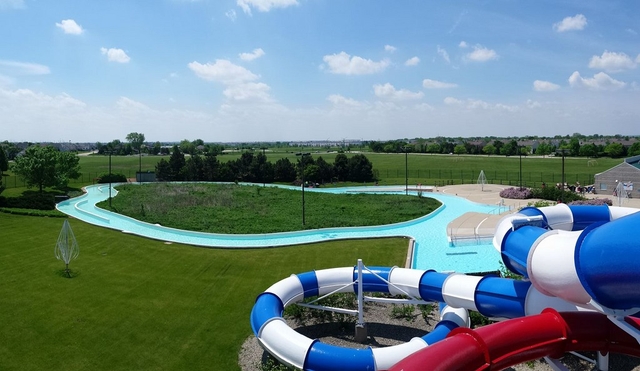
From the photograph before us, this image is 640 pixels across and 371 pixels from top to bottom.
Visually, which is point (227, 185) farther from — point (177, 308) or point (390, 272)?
point (390, 272)

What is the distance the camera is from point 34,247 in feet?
77.6

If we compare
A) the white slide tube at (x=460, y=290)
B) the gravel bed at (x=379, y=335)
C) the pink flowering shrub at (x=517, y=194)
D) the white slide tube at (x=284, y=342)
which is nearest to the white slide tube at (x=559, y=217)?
the white slide tube at (x=460, y=290)

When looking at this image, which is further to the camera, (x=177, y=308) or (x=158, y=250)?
(x=158, y=250)

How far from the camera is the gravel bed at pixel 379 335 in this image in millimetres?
11492

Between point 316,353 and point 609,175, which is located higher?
point 609,175

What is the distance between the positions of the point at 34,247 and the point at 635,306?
26401mm

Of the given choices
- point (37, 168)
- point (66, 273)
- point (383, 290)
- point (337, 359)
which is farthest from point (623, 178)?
point (37, 168)

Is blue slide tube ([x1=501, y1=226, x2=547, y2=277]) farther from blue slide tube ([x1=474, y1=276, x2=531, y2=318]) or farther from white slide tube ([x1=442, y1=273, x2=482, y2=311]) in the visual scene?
white slide tube ([x1=442, y1=273, x2=482, y2=311])

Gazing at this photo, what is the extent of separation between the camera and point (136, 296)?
16969 millimetres

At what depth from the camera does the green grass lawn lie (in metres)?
12.7

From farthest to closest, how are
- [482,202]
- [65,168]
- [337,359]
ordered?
1. [65,168]
2. [482,202]
3. [337,359]

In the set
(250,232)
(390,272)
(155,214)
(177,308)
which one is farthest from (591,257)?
(155,214)

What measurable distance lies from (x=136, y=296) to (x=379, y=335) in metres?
9.46

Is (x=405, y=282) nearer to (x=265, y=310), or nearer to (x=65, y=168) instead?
(x=265, y=310)
